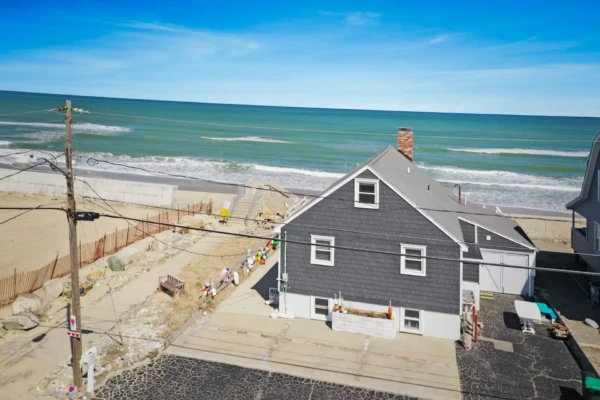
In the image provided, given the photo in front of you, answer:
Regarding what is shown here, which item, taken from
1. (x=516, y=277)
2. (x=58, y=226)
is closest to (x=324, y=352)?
(x=516, y=277)

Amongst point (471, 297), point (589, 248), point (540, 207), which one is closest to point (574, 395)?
point (471, 297)

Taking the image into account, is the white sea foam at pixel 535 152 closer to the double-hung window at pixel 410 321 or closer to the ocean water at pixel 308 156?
the ocean water at pixel 308 156

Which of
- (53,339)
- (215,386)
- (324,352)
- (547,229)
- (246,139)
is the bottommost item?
(215,386)

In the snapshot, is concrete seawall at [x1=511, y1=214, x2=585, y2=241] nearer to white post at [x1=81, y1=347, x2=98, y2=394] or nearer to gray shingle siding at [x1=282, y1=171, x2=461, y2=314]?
gray shingle siding at [x1=282, y1=171, x2=461, y2=314]

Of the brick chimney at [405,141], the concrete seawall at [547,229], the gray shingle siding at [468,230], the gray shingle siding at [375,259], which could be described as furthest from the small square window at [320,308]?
the concrete seawall at [547,229]

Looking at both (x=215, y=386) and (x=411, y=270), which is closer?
(x=215, y=386)

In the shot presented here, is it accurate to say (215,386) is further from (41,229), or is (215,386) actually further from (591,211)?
(41,229)

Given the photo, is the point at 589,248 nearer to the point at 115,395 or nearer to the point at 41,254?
the point at 115,395
